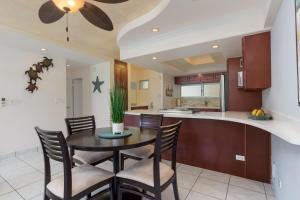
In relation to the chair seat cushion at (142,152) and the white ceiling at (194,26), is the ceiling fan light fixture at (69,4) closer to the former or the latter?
the white ceiling at (194,26)

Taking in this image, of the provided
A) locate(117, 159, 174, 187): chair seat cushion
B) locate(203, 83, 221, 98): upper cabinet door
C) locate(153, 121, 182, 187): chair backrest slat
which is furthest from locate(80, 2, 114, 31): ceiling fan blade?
locate(203, 83, 221, 98): upper cabinet door

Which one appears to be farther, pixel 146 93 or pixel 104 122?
pixel 146 93

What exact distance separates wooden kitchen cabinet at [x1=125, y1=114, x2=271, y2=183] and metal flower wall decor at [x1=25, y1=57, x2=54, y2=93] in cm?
319

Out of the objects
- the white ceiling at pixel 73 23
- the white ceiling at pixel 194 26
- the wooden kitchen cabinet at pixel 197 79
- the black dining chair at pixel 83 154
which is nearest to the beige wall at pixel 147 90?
the wooden kitchen cabinet at pixel 197 79

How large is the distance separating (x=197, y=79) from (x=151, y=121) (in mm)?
4491

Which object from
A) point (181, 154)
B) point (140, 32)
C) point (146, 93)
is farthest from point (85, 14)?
point (146, 93)

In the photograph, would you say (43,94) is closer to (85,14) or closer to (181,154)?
(85,14)

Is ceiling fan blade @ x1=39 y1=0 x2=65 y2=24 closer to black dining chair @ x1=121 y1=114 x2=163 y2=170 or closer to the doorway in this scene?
black dining chair @ x1=121 y1=114 x2=163 y2=170

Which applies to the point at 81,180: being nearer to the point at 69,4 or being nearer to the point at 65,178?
the point at 65,178

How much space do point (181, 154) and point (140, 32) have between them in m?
2.27

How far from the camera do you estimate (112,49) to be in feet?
Answer: 15.4

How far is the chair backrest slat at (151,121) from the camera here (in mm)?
2514

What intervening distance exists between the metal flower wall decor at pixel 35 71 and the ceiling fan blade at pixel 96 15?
8.56ft

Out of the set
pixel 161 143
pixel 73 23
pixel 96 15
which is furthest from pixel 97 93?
pixel 161 143
